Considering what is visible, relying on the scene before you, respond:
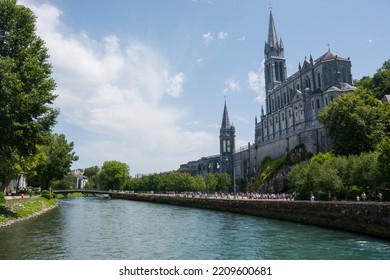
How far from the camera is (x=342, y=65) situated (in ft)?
259

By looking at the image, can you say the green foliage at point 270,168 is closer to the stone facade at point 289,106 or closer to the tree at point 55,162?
the stone facade at point 289,106

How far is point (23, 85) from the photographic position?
83.7 ft

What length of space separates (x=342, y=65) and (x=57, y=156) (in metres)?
62.9

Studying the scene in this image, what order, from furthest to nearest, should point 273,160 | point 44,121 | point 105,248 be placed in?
point 273,160
point 44,121
point 105,248

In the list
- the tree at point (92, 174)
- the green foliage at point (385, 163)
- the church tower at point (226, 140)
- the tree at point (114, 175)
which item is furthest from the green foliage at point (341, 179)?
the tree at point (92, 174)

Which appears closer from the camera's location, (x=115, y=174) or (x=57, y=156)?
(x=57, y=156)

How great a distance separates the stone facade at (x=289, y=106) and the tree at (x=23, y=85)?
36450mm

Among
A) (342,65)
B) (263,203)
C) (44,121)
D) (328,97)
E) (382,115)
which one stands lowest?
(263,203)

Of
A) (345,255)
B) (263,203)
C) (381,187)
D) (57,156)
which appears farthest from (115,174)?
(345,255)

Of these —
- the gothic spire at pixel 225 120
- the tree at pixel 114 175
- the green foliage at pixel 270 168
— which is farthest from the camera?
the tree at pixel 114 175

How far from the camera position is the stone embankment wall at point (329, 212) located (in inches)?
886

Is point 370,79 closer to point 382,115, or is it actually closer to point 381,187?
point 382,115

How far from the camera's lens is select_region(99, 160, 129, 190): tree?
449ft

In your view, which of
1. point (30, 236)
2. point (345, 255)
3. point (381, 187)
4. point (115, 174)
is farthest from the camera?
point (115, 174)
